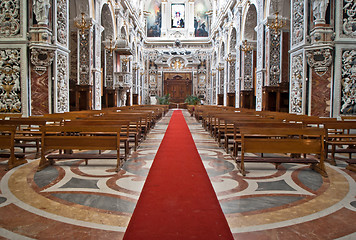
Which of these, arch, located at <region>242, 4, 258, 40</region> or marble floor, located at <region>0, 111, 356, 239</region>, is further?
arch, located at <region>242, 4, 258, 40</region>

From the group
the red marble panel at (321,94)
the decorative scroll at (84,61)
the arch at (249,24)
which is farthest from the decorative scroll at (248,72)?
the decorative scroll at (84,61)

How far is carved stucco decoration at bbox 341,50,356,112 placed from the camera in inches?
316

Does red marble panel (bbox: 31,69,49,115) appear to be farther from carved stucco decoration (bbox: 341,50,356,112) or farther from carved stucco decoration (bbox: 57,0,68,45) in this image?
carved stucco decoration (bbox: 341,50,356,112)

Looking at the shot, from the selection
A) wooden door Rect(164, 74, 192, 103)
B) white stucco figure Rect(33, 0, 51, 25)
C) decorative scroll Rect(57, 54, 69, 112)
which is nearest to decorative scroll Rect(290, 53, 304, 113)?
decorative scroll Rect(57, 54, 69, 112)

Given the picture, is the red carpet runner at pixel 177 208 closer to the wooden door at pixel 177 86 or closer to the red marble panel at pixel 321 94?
the red marble panel at pixel 321 94

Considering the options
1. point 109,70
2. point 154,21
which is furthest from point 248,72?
point 154,21

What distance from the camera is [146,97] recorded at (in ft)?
115

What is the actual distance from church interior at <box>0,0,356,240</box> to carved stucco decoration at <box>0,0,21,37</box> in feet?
0.10

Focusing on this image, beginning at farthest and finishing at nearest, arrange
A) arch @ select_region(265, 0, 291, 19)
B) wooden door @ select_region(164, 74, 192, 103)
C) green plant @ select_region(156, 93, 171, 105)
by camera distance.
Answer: wooden door @ select_region(164, 74, 192, 103)
green plant @ select_region(156, 93, 171, 105)
arch @ select_region(265, 0, 291, 19)

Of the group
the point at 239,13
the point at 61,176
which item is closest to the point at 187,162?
the point at 61,176

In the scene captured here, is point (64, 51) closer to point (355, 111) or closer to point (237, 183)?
point (237, 183)

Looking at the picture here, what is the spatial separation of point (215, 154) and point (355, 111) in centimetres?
523

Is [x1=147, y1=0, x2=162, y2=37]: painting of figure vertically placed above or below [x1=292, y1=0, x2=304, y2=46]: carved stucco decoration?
above

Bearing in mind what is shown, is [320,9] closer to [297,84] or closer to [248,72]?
[297,84]
